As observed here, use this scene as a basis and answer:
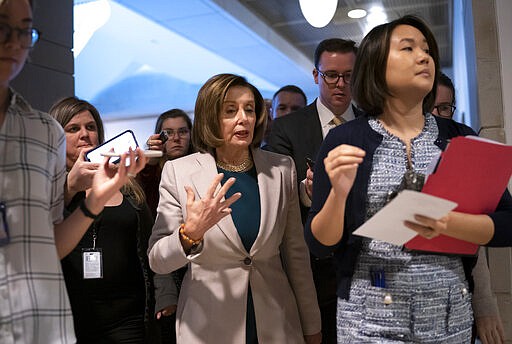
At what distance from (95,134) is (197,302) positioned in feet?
3.58

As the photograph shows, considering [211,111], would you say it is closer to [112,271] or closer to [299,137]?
[299,137]

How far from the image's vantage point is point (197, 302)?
6.48ft

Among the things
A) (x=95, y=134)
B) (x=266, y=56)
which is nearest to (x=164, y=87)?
(x=266, y=56)

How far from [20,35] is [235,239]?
1052 mm

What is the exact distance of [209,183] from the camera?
2.06 metres

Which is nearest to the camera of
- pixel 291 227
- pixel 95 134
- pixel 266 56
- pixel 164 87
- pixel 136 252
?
pixel 291 227

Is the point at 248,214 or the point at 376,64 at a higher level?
the point at 376,64

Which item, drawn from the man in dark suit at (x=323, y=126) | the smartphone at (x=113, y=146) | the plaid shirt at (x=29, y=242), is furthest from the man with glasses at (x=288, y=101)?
the plaid shirt at (x=29, y=242)

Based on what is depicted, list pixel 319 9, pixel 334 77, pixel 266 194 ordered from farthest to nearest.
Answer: pixel 319 9
pixel 334 77
pixel 266 194

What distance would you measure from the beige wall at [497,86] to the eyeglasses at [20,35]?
2208 millimetres

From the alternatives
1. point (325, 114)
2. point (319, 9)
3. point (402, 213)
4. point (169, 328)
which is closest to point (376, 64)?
point (402, 213)

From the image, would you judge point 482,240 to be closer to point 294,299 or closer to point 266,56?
point 294,299

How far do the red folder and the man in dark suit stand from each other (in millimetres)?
757

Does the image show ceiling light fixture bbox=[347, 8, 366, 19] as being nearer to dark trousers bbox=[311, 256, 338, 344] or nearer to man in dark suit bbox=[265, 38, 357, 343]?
man in dark suit bbox=[265, 38, 357, 343]
